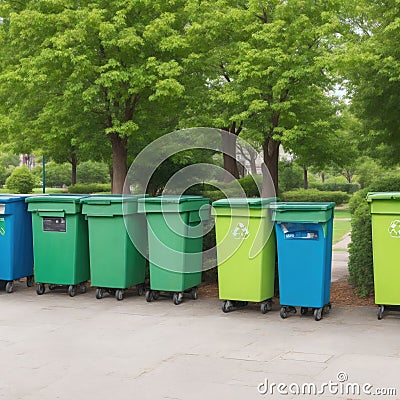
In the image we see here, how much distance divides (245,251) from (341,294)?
68.5 inches

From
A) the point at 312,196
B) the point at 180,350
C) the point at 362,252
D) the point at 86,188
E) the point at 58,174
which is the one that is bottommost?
the point at 180,350

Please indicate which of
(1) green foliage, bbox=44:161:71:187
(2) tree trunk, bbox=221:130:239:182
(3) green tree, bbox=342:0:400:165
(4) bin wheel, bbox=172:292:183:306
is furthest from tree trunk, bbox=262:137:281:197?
(1) green foliage, bbox=44:161:71:187

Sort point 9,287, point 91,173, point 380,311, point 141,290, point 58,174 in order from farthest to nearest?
point 58,174 < point 91,173 < point 9,287 < point 141,290 < point 380,311

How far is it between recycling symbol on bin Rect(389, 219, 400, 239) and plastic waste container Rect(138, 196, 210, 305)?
2.45m

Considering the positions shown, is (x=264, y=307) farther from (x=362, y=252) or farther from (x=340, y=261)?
(x=340, y=261)

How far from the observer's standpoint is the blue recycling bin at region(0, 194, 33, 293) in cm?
835

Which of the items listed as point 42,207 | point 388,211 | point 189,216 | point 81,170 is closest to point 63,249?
point 42,207

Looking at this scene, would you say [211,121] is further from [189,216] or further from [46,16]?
[189,216]

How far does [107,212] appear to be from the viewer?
783cm

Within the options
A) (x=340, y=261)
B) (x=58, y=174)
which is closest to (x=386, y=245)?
(x=340, y=261)

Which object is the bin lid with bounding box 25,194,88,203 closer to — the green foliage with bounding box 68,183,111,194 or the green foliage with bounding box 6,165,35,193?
the green foliage with bounding box 68,183,111,194

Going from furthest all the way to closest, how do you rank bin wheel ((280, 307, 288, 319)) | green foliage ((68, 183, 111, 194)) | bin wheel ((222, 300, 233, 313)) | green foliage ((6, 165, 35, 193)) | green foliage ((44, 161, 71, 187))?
green foliage ((44, 161, 71, 187)) < green foliage ((6, 165, 35, 193)) < green foliage ((68, 183, 111, 194)) < bin wheel ((222, 300, 233, 313)) < bin wheel ((280, 307, 288, 319))

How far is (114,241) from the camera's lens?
25.6 ft

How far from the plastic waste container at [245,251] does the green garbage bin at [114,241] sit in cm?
122
